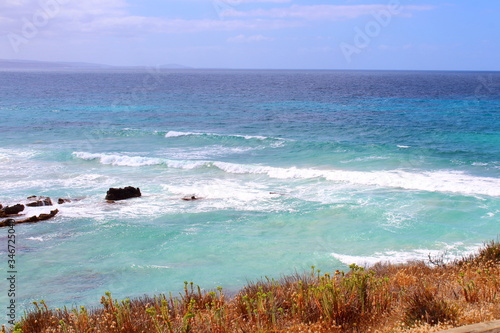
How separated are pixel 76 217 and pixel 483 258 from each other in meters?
13.3

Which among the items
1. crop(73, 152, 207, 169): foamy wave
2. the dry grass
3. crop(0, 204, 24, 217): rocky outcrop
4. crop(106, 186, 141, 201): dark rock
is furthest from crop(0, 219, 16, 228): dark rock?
crop(73, 152, 207, 169): foamy wave

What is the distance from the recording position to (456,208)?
17688mm

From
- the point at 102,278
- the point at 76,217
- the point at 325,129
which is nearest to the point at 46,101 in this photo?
the point at 325,129

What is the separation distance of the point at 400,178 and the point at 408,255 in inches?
393

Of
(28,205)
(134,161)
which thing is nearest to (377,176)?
(134,161)

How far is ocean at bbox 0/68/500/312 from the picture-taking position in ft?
41.2

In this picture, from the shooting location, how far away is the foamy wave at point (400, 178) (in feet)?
67.7

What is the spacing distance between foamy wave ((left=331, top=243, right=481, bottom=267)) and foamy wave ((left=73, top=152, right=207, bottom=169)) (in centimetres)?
1484

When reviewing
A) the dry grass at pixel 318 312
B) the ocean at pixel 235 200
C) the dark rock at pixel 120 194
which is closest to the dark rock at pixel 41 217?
the ocean at pixel 235 200

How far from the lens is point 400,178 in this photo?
73.7 feet

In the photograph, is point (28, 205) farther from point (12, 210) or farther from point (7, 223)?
point (7, 223)

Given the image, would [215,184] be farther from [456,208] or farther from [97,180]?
[456,208]

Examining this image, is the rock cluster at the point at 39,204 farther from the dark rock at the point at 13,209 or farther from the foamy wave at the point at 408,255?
the foamy wave at the point at 408,255

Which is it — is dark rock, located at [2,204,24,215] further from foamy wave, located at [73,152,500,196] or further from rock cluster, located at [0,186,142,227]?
foamy wave, located at [73,152,500,196]
